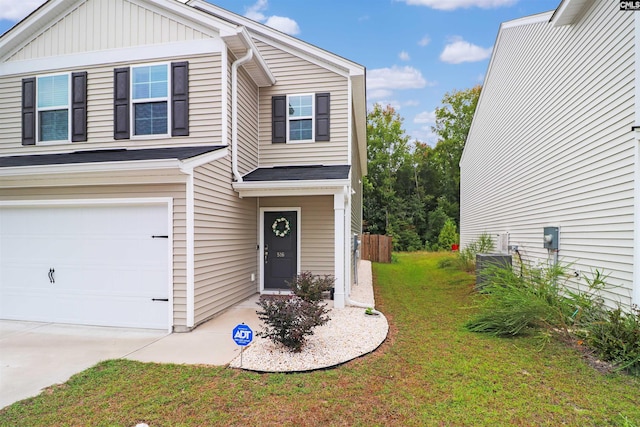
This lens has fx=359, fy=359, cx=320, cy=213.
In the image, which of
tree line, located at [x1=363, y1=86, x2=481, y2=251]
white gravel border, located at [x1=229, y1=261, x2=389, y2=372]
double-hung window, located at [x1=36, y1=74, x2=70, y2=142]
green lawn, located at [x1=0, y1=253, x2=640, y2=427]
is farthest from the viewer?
tree line, located at [x1=363, y1=86, x2=481, y2=251]

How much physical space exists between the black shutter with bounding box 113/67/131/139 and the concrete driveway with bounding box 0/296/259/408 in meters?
3.62

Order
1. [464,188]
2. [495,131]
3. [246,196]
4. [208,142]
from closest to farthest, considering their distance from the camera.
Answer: [208,142] < [246,196] < [495,131] < [464,188]

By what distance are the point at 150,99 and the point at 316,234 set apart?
4.29m

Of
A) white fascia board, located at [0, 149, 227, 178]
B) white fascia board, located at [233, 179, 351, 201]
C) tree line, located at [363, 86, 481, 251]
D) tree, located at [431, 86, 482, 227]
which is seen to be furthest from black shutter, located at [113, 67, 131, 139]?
tree, located at [431, 86, 482, 227]

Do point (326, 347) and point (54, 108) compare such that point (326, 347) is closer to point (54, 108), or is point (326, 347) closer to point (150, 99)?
point (150, 99)

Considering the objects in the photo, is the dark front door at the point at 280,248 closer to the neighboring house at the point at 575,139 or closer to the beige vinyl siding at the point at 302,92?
the beige vinyl siding at the point at 302,92

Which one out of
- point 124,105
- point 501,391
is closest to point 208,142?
point 124,105

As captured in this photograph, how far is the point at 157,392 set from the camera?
3393 mm

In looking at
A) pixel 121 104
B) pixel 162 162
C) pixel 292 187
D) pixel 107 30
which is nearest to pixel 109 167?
pixel 162 162

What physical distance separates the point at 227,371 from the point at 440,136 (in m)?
30.3

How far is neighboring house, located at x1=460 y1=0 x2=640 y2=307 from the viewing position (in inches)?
188

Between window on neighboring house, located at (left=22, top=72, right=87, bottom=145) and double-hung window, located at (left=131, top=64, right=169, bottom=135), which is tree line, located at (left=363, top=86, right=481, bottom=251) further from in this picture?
window on neighboring house, located at (left=22, top=72, right=87, bottom=145)

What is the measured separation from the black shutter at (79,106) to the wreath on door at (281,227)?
421 centimetres

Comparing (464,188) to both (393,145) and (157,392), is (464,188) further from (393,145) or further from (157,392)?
(157,392)
